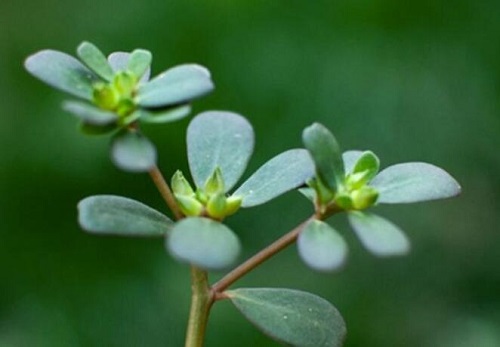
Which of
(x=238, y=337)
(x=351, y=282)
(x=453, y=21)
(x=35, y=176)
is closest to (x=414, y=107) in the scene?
(x=453, y=21)

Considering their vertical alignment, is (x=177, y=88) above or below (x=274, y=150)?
above

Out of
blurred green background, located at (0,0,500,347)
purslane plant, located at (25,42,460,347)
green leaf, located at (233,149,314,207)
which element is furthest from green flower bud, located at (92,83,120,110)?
blurred green background, located at (0,0,500,347)

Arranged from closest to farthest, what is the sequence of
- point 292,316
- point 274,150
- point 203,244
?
1. point 203,244
2. point 292,316
3. point 274,150

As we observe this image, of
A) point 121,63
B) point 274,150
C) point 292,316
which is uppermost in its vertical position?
point 121,63

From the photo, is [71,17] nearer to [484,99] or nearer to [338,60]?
[338,60]

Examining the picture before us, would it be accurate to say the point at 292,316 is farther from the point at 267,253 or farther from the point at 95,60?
the point at 95,60

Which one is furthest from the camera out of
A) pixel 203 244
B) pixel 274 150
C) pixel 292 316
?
pixel 274 150

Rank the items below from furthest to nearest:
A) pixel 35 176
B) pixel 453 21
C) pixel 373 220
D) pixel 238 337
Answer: pixel 453 21 → pixel 35 176 → pixel 238 337 → pixel 373 220

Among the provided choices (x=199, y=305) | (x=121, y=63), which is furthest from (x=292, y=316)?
(x=121, y=63)
